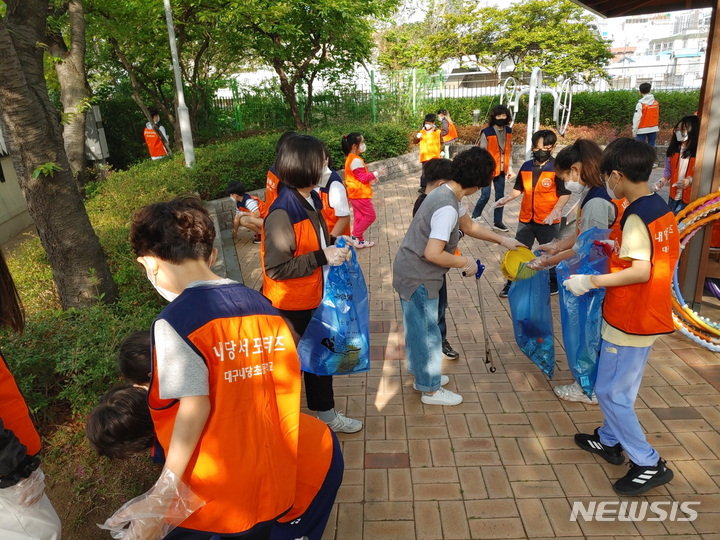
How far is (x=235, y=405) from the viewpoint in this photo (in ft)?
4.92

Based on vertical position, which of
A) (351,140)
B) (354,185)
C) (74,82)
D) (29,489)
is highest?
(74,82)

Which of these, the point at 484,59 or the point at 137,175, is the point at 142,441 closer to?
the point at 137,175

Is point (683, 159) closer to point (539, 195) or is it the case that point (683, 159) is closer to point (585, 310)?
point (539, 195)

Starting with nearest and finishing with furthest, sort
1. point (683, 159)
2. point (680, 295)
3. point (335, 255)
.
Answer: point (335, 255) → point (680, 295) → point (683, 159)

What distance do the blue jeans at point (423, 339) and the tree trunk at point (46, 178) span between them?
212cm

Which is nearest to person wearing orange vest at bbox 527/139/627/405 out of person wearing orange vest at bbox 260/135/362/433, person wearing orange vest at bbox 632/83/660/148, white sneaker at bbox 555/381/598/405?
white sneaker at bbox 555/381/598/405

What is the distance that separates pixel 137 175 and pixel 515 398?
18.8ft

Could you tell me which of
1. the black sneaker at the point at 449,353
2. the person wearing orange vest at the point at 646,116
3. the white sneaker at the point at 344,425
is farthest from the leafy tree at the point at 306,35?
the white sneaker at the point at 344,425

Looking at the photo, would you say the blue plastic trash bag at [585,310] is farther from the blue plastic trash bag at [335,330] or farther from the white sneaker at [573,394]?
the blue plastic trash bag at [335,330]

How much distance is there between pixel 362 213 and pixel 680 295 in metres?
3.68

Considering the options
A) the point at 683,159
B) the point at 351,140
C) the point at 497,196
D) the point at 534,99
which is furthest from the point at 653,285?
the point at 534,99

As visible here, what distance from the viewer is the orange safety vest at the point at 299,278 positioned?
2.73 m

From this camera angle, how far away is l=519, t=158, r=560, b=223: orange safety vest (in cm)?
495

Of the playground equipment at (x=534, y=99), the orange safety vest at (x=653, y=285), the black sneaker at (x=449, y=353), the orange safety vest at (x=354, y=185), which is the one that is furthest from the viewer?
the playground equipment at (x=534, y=99)
